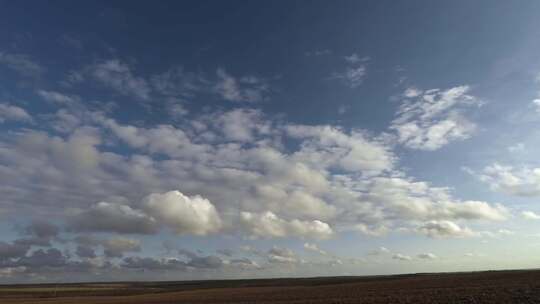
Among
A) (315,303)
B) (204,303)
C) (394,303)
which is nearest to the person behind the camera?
(394,303)

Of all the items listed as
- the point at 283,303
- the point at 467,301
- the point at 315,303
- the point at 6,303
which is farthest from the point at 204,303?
the point at 6,303

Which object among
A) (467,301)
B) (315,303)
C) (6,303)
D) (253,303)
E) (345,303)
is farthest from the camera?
(6,303)

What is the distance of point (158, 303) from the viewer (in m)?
90.9

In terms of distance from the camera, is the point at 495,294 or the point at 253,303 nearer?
the point at 495,294

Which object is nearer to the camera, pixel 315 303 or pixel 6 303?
pixel 315 303

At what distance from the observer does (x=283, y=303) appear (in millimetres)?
65500

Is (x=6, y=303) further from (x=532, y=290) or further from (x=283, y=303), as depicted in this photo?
(x=532, y=290)

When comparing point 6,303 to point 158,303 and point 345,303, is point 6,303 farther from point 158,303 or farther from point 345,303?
point 345,303

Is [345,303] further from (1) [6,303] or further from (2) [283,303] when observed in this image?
(1) [6,303]

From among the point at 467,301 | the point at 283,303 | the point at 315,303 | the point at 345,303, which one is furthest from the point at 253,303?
the point at 467,301

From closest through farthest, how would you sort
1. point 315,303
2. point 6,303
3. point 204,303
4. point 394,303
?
point 394,303 → point 315,303 → point 204,303 → point 6,303

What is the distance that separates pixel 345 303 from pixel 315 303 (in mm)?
5609

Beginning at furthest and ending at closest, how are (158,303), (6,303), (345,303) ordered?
(6,303) → (158,303) → (345,303)

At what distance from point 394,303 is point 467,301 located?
8260 millimetres
